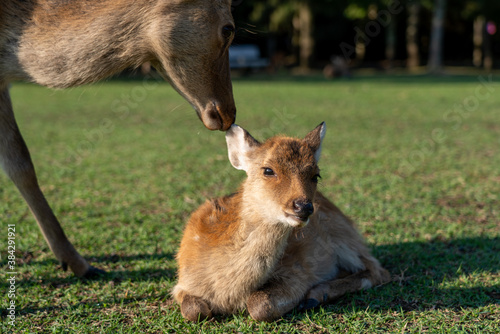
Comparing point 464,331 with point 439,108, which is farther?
point 439,108

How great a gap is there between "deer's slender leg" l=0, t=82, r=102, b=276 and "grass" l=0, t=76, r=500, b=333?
141mm

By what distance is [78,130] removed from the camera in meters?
10.4

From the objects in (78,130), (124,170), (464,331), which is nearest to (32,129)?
(78,130)

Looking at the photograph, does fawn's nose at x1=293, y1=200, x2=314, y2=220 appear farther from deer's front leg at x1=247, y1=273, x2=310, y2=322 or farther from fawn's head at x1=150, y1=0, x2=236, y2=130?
fawn's head at x1=150, y1=0, x2=236, y2=130

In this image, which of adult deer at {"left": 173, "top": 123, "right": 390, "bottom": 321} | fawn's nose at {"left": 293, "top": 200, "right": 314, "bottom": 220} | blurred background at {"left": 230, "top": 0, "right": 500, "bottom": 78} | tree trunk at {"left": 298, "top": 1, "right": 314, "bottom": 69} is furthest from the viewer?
tree trunk at {"left": 298, "top": 1, "right": 314, "bottom": 69}

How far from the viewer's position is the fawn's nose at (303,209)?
300cm

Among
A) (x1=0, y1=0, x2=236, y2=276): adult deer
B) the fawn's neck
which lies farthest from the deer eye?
the fawn's neck

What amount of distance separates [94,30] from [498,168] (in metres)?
5.83

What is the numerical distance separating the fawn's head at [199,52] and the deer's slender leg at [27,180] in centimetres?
118

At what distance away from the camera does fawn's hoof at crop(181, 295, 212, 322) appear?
3293 mm

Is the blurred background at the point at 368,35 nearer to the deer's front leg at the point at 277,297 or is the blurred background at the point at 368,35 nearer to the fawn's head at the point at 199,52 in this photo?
the fawn's head at the point at 199,52

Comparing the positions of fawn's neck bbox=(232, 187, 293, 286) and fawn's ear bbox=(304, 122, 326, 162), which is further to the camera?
fawn's ear bbox=(304, 122, 326, 162)

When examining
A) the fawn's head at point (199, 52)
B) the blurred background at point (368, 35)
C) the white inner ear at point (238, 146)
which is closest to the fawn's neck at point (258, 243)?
the white inner ear at point (238, 146)

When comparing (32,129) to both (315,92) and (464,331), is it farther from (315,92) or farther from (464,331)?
(315,92)
